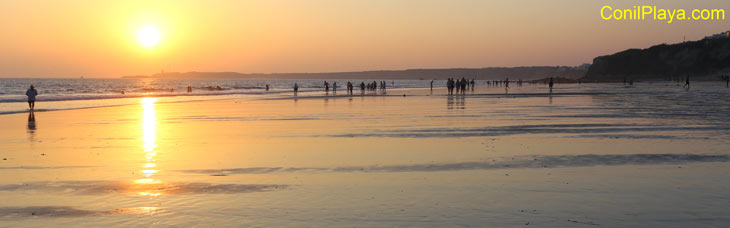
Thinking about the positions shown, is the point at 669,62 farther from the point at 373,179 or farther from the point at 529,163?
the point at 373,179

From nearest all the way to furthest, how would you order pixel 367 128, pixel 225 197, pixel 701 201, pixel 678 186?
pixel 701 201 < pixel 225 197 < pixel 678 186 < pixel 367 128

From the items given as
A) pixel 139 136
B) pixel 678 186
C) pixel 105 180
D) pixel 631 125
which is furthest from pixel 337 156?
pixel 631 125

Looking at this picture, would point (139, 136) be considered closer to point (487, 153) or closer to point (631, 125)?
point (487, 153)

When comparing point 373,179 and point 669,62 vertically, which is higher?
point 669,62

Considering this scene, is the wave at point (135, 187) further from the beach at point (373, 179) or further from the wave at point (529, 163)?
the wave at point (529, 163)

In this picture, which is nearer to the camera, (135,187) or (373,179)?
(135,187)

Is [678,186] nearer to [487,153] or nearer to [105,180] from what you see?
[487,153]

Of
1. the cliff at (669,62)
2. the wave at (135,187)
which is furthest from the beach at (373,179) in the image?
the cliff at (669,62)

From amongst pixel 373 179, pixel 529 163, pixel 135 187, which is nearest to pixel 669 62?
pixel 529 163

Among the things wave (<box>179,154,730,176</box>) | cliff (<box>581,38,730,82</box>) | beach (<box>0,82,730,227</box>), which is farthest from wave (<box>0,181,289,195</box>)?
cliff (<box>581,38,730,82</box>)

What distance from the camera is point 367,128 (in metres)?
20.1

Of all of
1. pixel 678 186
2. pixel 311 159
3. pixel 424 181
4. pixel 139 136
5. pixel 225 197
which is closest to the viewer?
pixel 225 197

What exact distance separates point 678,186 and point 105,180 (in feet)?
27.3

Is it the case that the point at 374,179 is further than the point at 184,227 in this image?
Yes
